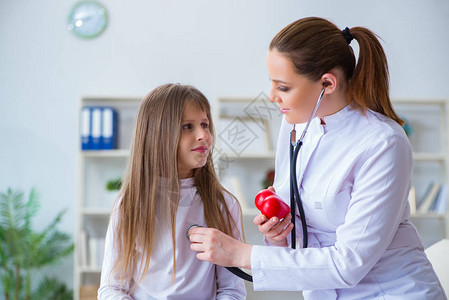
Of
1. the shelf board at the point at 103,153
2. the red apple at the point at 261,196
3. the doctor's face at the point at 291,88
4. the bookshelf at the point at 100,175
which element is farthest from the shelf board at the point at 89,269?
the doctor's face at the point at 291,88

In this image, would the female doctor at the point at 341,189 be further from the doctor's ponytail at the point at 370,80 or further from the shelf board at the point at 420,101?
the shelf board at the point at 420,101

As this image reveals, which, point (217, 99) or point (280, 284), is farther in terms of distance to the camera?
point (217, 99)

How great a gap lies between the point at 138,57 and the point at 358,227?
329 cm

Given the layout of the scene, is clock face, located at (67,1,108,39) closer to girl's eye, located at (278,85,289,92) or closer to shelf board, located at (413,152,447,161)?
shelf board, located at (413,152,447,161)

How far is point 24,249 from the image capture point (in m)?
3.70

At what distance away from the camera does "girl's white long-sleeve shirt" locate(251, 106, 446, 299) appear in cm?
119

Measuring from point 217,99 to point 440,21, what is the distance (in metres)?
2.01

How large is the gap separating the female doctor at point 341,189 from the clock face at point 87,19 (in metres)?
3.15

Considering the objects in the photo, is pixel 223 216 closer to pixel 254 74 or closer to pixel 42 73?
pixel 254 74

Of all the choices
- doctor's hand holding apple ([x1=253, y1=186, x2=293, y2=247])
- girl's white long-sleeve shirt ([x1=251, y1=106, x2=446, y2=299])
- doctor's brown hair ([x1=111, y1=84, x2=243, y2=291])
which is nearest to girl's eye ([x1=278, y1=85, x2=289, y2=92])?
girl's white long-sleeve shirt ([x1=251, y1=106, x2=446, y2=299])

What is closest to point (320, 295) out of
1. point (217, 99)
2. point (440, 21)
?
point (217, 99)

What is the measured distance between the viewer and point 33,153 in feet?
13.5

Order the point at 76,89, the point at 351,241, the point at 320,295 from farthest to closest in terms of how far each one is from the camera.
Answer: the point at 76,89 < the point at 320,295 < the point at 351,241

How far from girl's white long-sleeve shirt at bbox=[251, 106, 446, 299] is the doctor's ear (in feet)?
0.28
